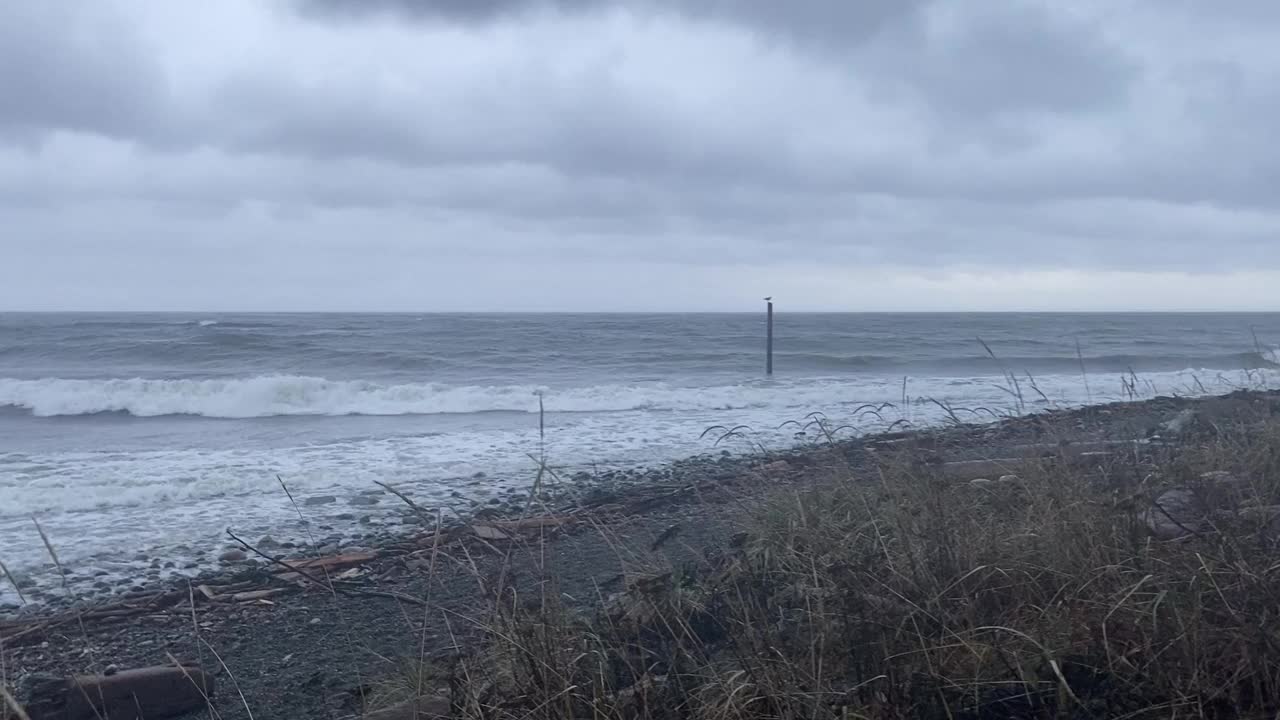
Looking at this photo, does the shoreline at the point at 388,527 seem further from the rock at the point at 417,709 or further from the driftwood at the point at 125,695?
the rock at the point at 417,709

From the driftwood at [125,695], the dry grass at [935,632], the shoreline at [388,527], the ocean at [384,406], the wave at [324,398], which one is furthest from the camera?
the wave at [324,398]

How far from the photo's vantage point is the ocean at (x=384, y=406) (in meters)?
8.69

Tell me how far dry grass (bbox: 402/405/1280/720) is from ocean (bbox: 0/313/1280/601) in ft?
4.17

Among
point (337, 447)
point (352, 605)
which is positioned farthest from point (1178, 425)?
point (337, 447)

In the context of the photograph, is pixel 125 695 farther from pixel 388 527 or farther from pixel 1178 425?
pixel 1178 425

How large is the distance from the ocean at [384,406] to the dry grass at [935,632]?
4.17ft

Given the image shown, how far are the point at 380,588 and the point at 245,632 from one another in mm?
931

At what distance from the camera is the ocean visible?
8688 mm

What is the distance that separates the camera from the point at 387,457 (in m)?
11.9

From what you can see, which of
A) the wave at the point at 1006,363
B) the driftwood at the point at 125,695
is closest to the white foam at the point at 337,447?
the driftwood at the point at 125,695

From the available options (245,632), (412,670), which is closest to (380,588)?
(245,632)

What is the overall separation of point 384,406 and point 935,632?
1709cm

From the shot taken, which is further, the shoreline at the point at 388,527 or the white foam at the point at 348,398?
the white foam at the point at 348,398

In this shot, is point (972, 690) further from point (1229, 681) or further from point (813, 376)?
point (813, 376)
